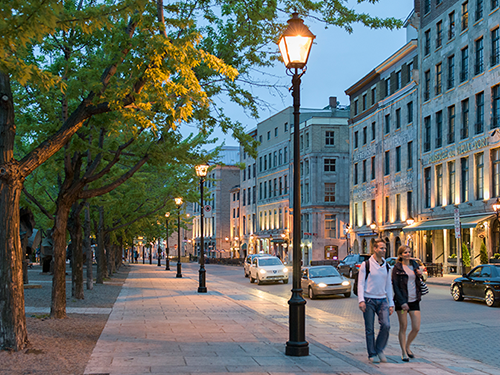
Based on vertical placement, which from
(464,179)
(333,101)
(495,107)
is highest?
(333,101)

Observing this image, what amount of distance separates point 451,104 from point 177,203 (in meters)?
21.3

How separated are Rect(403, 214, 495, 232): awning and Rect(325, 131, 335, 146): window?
28844mm

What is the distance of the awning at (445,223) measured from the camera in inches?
1487

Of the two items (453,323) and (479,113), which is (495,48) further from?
(453,323)

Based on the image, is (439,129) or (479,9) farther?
(439,129)

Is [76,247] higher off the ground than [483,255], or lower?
higher

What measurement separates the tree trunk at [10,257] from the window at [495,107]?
111ft

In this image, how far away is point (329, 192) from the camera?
251ft

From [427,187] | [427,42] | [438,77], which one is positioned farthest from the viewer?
[427,42]

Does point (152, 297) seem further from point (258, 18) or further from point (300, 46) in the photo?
point (300, 46)

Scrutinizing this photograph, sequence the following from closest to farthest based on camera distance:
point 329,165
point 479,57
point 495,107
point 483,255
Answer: point 483,255, point 495,107, point 479,57, point 329,165

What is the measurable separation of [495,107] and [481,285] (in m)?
20.6

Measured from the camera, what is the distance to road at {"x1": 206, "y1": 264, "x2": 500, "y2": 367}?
12.1 metres

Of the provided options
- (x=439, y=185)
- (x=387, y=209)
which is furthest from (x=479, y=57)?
(x=387, y=209)
